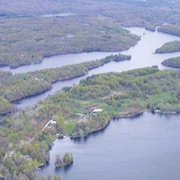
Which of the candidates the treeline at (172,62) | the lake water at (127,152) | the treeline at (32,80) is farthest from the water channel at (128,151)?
the treeline at (172,62)

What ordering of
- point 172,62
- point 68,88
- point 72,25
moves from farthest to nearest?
point 72,25
point 172,62
point 68,88

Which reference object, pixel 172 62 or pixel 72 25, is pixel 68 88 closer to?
pixel 172 62

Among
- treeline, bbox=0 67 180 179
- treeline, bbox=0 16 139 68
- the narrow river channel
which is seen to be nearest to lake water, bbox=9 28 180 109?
treeline, bbox=0 16 139 68

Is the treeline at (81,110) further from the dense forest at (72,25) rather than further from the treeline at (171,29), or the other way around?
the treeline at (171,29)

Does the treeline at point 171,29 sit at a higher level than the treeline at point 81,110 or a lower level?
higher

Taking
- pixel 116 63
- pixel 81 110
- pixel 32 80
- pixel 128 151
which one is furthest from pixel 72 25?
pixel 128 151

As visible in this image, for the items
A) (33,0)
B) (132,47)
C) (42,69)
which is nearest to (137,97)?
(42,69)

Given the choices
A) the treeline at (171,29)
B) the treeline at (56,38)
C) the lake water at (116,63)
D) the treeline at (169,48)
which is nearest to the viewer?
the lake water at (116,63)
